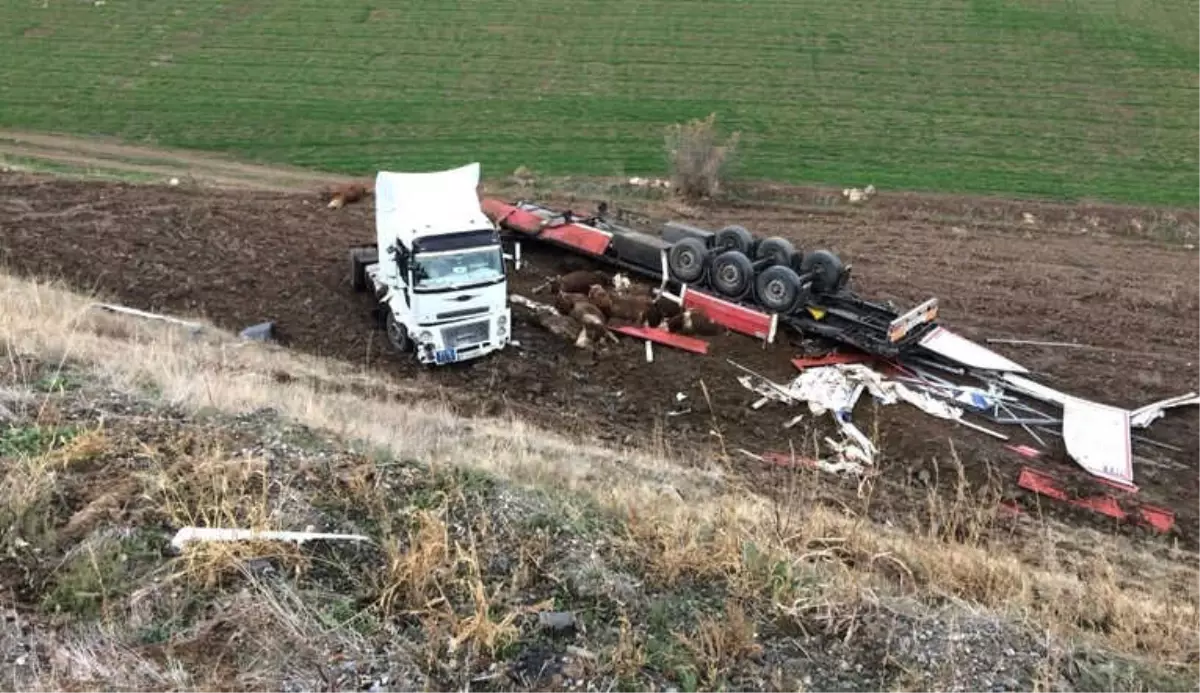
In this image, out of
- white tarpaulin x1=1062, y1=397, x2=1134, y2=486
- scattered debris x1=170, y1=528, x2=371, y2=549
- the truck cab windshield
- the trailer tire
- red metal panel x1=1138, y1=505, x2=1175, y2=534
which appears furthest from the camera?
the trailer tire

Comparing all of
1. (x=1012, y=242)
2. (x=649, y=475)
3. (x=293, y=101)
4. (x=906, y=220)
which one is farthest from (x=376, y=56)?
(x=649, y=475)

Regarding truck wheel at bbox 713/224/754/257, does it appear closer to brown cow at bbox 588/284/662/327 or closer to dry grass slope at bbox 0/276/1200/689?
brown cow at bbox 588/284/662/327

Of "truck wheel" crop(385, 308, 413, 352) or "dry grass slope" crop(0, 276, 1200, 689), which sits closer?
"dry grass slope" crop(0, 276, 1200, 689)

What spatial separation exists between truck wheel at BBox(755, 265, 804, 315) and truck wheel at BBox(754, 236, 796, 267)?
386 mm

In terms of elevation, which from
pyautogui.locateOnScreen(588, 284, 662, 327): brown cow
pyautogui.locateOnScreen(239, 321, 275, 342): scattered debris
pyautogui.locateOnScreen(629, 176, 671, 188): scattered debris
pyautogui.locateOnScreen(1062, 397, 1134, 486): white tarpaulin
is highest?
pyautogui.locateOnScreen(629, 176, 671, 188): scattered debris

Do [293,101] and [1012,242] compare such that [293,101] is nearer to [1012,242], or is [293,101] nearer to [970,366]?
[1012,242]

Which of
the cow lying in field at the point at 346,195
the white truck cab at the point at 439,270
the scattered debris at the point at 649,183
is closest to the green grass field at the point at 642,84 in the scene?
the scattered debris at the point at 649,183

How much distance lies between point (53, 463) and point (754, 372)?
40.4 feet

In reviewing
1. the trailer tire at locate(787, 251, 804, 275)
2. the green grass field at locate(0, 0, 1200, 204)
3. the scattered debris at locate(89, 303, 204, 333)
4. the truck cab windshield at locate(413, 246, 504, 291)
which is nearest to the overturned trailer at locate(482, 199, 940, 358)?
the trailer tire at locate(787, 251, 804, 275)

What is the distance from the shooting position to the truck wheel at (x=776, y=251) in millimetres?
18500

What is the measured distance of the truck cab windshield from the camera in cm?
1680

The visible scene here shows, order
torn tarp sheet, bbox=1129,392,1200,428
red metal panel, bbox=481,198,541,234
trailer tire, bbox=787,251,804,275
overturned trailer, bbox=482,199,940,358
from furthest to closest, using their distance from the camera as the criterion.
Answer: red metal panel, bbox=481,198,541,234 < trailer tire, bbox=787,251,804,275 < overturned trailer, bbox=482,199,940,358 < torn tarp sheet, bbox=1129,392,1200,428

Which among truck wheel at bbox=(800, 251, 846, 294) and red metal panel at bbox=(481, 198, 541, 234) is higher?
red metal panel at bbox=(481, 198, 541, 234)

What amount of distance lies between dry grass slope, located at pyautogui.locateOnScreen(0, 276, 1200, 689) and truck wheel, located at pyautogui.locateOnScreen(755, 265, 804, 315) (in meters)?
9.16
